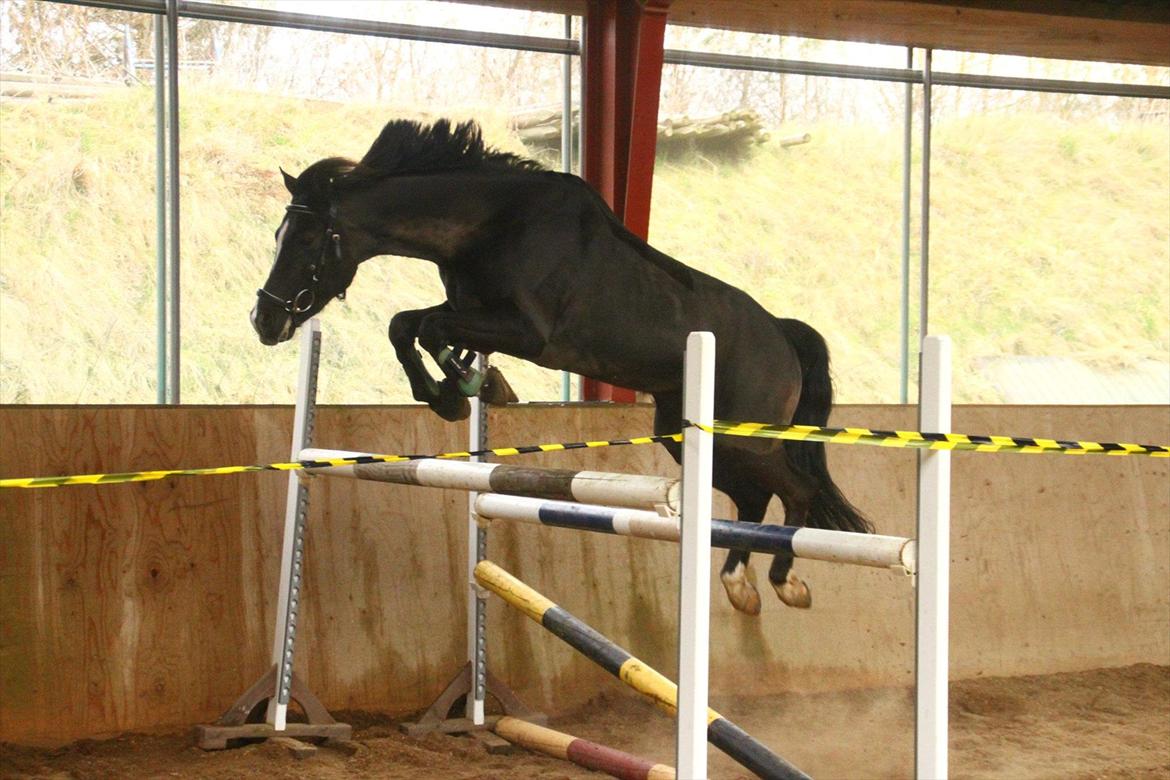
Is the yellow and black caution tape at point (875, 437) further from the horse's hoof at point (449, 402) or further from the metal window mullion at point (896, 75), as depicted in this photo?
the metal window mullion at point (896, 75)

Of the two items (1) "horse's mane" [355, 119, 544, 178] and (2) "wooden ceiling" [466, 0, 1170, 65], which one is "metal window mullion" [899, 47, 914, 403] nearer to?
(2) "wooden ceiling" [466, 0, 1170, 65]

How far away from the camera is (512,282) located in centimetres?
347

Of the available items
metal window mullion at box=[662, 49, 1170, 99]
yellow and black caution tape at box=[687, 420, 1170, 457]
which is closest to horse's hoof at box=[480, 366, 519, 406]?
yellow and black caution tape at box=[687, 420, 1170, 457]

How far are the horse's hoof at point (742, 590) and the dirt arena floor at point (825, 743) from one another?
613mm

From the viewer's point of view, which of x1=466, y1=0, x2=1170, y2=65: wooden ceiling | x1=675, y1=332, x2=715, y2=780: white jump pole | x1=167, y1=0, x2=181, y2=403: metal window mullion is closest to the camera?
x1=675, y1=332, x2=715, y2=780: white jump pole

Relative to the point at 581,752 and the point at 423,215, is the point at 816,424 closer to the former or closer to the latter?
the point at 581,752

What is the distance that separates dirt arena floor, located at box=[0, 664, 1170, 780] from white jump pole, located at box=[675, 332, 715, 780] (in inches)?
62.9

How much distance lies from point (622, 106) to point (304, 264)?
269 cm

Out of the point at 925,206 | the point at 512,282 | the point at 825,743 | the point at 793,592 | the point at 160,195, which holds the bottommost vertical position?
the point at 825,743

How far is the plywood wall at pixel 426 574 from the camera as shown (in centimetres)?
386

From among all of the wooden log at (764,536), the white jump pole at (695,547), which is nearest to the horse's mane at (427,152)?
the wooden log at (764,536)

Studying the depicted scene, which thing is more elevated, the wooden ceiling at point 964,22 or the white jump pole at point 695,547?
the wooden ceiling at point 964,22

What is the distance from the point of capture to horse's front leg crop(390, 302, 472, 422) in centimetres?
329

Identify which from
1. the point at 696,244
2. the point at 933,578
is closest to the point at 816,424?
the point at 933,578
